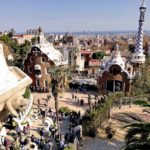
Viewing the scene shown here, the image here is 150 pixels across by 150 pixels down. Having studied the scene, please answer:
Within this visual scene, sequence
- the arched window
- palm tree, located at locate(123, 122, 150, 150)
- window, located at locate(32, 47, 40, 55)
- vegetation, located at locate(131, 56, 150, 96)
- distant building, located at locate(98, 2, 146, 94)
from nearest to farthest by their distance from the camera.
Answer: palm tree, located at locate(123, 122, 150, 150) → vegetation, located at locate(131, 56, 150, 96) → distant building, located at locate(98, 2, 146, 94) → the arched window → window, located at locate(32, 47, 40, 55)

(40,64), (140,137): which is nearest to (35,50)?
(40,64)

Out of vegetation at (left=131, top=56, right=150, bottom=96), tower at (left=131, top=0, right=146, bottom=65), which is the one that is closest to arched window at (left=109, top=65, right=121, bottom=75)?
vegetation at (left=131, top=56, right=150, bottom=96)

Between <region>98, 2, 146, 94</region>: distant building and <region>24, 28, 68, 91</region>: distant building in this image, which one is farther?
<region>24, 28, 68, 91</region>: distant building

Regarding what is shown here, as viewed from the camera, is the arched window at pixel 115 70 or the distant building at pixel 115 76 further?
the arched window at pixel 115 70

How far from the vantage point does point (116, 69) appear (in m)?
41.2

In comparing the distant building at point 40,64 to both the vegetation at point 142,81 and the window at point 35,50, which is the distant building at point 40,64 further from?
the vegetation at point 142,81

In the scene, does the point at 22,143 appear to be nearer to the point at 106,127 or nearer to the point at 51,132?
the point at 51,132

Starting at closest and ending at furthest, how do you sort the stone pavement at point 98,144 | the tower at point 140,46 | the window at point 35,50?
the stone pavement at point 98,144
the window at point 35,50
the tower at point 140,46

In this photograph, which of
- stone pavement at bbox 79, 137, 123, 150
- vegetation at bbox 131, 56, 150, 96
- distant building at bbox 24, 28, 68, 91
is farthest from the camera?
distant building at bbox 24, 28, 68, 91

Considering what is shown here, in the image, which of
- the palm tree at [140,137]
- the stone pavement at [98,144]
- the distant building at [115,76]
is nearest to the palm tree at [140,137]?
the palm tree at [140,137]

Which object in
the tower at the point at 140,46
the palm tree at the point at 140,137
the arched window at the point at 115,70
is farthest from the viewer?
the tower at the point at 140,46

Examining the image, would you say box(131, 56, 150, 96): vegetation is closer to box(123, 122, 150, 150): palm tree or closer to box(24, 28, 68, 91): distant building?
box(24, 28, 68, 91): distant building

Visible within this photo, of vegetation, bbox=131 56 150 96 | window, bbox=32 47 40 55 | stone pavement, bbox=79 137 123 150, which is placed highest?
window, bbox=32 47 40 55

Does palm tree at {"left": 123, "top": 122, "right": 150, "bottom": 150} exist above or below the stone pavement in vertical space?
above
